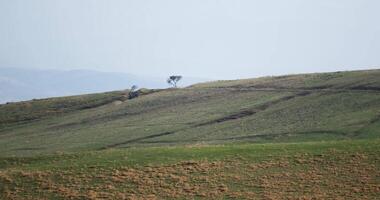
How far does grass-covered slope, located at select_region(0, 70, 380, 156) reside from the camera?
236 feet

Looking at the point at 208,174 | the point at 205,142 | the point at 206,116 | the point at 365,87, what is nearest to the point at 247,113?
the point at 206,116

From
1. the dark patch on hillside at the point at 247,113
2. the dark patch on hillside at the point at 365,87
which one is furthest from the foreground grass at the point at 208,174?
the dark patch on hillside at the point at 365,87

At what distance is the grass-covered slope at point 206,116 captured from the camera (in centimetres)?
7200

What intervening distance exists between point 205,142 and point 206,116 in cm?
2535

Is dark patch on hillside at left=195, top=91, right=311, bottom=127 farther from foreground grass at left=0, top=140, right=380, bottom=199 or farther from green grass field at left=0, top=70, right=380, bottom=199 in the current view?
foreground grass at left=0, top=140, right=380, bottom=199

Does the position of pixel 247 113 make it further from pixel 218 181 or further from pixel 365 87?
pixel 218 181

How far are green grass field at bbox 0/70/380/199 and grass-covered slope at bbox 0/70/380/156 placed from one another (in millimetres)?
245

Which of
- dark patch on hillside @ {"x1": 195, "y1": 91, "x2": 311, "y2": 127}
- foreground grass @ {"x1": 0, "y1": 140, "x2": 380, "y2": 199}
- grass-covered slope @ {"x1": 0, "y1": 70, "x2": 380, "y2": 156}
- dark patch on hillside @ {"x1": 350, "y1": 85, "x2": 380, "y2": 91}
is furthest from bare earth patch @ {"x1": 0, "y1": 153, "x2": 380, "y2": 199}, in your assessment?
dark patch on hillside @ {"x1": 350, "y1": 85, "x2": 380, "y2": 91}

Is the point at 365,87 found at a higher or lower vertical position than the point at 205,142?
higher

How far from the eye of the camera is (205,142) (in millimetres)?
69000

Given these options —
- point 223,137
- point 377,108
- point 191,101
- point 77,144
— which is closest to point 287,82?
point 191,101

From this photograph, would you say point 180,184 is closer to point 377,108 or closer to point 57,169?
point 57,169

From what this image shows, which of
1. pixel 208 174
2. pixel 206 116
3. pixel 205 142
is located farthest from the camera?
pixel 206 116

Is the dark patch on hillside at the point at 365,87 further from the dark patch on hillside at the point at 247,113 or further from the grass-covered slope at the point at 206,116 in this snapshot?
the dark patch on hillside at the point at 247,113
